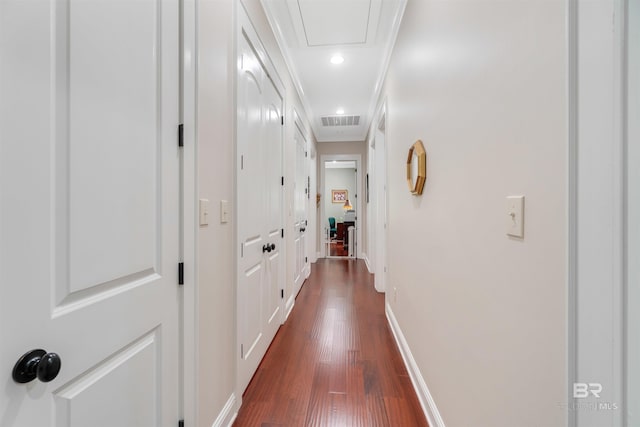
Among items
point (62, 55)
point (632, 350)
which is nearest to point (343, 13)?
point (62, 55)

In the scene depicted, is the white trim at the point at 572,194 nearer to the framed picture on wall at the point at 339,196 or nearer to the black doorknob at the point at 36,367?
the black doorknob at the point at 36,367

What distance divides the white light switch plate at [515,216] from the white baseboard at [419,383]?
109 cm

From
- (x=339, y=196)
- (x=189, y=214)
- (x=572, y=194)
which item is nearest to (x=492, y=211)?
(x=572, y=194)

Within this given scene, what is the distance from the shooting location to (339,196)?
33.5 ft

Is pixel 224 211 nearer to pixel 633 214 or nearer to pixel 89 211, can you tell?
pixel 89 211

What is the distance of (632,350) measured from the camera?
1.59 feet

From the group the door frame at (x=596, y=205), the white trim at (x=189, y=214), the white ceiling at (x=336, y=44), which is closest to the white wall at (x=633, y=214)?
the door frame at (x=596, y=205)

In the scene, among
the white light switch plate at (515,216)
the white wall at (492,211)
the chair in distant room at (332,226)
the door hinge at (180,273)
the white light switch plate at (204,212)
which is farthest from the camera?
the chair in distant room at (332,226)

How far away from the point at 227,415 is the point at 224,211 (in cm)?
106

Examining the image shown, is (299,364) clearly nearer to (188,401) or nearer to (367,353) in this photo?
(367,353)

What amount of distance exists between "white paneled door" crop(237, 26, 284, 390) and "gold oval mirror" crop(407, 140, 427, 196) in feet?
3.48

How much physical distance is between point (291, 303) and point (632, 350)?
Answer: 289cm

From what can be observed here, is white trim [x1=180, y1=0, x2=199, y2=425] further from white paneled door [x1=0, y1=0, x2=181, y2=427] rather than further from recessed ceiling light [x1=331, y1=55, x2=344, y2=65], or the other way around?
recessed ceiling light [x1=331, y1=55, x2=344, y2=65]

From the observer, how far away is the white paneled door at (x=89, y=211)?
54 centimetres
